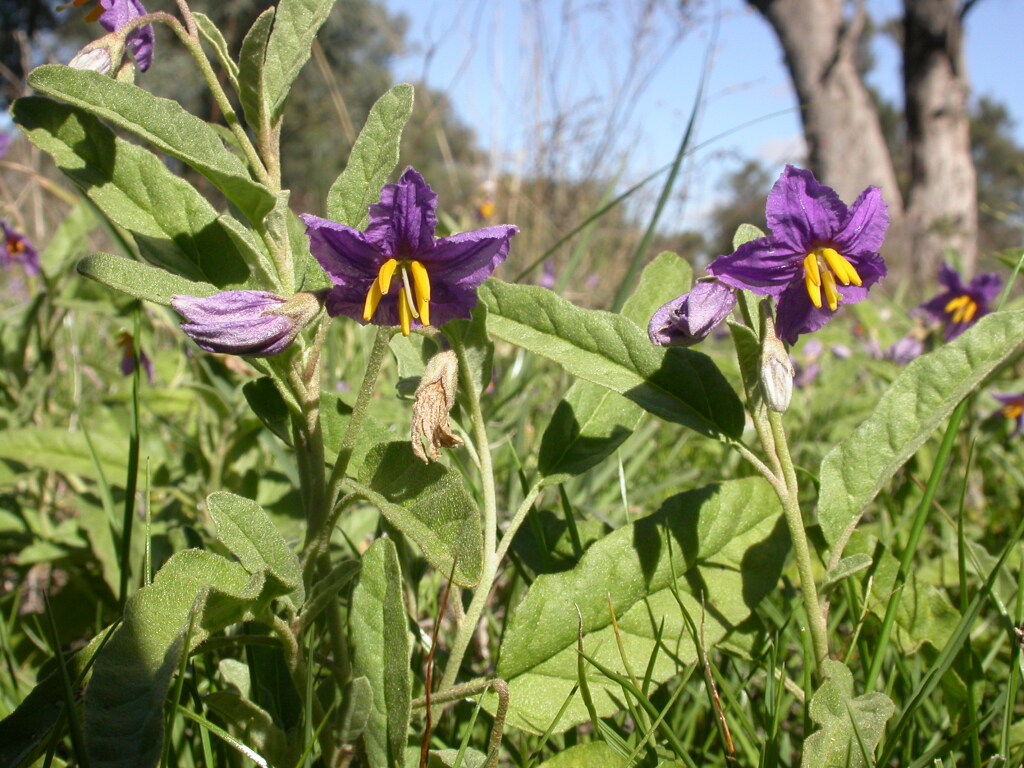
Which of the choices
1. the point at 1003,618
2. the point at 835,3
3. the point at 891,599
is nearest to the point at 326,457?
the point at 891,599

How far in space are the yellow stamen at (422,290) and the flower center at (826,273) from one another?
0.48 metres

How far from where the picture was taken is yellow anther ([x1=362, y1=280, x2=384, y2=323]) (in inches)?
39.0

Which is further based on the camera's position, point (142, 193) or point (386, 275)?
point (142, 193)

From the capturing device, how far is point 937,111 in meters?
14.8

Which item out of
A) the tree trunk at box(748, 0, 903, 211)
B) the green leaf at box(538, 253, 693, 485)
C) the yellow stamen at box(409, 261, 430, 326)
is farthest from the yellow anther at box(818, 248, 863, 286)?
the tree trunk at box(748, 0, 903, 211)

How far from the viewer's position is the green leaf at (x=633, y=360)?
1186mm

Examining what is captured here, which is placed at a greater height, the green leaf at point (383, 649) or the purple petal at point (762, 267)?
the purple petal at point (762, 267)

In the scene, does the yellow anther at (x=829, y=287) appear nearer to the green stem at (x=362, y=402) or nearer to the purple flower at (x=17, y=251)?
the green stem at (x=362, y=402)

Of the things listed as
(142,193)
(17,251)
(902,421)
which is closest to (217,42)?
(142,193)

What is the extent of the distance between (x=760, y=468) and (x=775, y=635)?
1.02 feet

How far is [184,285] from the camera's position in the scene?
3.40 ft

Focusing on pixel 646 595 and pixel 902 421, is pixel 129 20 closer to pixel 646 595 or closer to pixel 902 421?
pixel 646 595

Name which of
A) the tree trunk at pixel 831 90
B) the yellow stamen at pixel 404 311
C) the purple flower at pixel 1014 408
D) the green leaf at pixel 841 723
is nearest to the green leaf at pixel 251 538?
the yellow stamen at pixel 404 311

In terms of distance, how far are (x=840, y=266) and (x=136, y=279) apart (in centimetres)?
88
